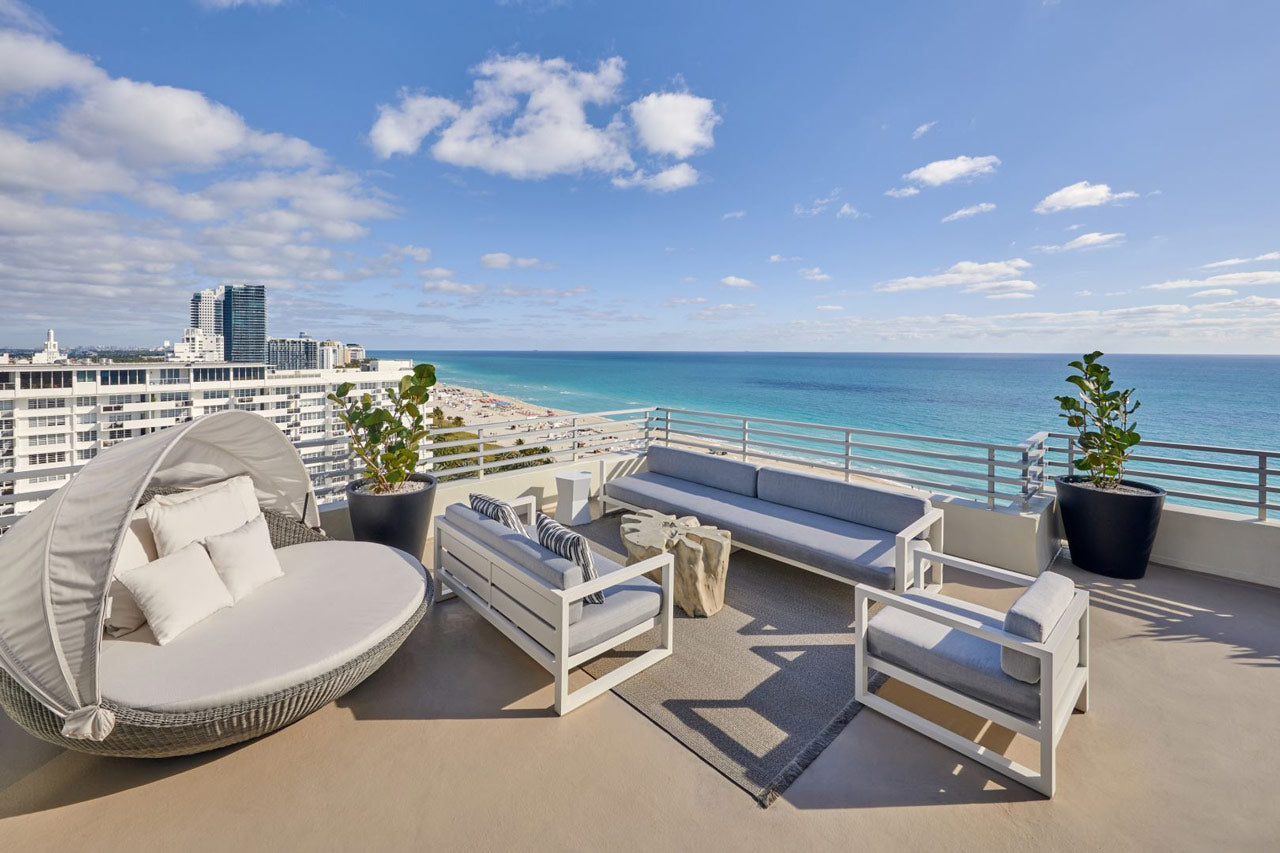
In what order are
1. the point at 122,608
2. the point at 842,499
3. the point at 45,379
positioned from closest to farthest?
1. the point at 122,608
2. the point at 842,499
3. the point at 45,379

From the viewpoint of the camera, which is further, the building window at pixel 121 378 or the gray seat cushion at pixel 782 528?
the building window at pixel 121 378

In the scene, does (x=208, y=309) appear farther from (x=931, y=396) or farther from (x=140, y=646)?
(x=931, y=396)

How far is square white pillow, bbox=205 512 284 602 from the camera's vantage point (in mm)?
2518

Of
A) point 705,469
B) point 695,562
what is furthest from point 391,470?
point 705,469

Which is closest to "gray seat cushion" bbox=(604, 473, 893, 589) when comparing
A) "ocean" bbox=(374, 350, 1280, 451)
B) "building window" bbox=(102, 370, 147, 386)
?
"building window" bbox=(102, 370, 147, 386)

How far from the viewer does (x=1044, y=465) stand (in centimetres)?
440

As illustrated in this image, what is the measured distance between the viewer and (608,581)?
2500mm

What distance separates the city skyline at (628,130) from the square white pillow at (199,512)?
17.6 ft

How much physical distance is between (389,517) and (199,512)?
1.27m

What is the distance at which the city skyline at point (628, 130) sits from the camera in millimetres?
5445

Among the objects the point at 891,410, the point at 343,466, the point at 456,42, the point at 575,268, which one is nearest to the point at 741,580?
the point at 343,466

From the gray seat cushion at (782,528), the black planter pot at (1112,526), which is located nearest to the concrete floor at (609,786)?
the gray seat cushion at (782,528)

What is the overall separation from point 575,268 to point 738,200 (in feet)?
31.8

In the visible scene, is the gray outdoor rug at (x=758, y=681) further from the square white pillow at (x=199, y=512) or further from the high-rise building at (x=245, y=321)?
the high-rise building at (x=245, y=321)
